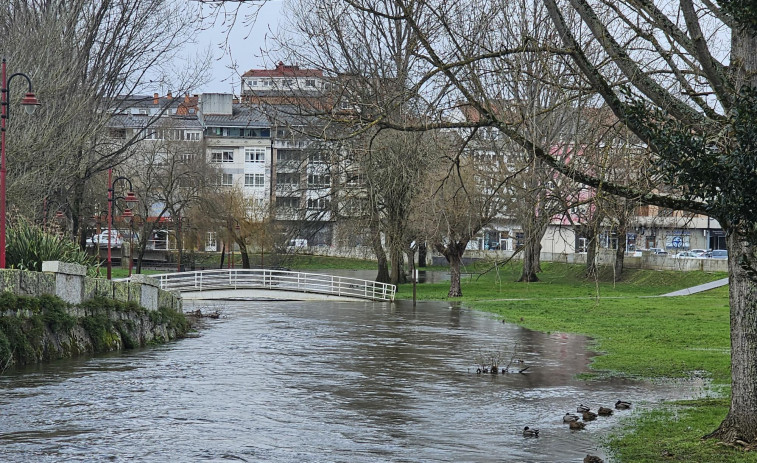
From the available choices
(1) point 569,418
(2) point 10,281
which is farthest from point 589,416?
(2) point 10,281

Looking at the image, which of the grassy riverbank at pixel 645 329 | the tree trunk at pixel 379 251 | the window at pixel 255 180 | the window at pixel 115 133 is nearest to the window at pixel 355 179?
the tree trunk at pixel 379 251

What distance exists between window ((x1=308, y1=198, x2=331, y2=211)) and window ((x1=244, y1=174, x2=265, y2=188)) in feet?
169

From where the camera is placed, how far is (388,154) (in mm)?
48375

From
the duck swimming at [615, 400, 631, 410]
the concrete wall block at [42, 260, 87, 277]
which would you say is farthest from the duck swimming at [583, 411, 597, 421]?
the concrete wall block at [42, 260, 87, 277]

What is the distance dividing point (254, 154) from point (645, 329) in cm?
8842

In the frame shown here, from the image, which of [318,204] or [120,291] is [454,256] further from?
[120,291]

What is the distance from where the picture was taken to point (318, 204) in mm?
64500

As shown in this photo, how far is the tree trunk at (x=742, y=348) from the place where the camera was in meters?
10.4

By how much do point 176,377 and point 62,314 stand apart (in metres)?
2.90

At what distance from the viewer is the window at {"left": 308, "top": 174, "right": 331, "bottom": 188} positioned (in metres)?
57.2

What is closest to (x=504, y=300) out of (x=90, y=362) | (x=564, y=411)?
(x=90, y=362)

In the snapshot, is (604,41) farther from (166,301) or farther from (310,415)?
(166,301)

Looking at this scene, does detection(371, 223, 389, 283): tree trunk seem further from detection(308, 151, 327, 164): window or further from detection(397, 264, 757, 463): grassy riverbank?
detection(308, 151, 327, 164): window

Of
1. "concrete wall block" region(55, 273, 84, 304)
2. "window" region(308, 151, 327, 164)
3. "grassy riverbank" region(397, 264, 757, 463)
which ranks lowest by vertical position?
"grassy riverbank" region(397, 264, 757, 463)
